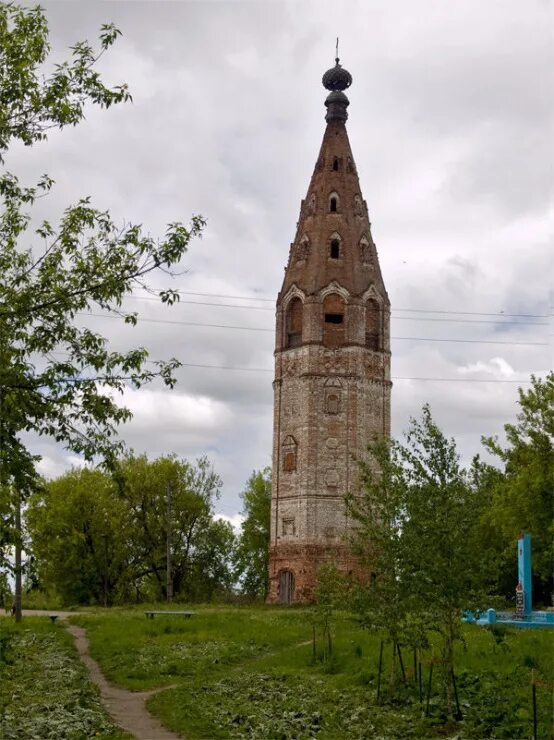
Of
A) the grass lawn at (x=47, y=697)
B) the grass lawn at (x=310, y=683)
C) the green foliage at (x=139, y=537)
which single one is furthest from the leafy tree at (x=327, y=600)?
the green foliage at (x=139, y=537)

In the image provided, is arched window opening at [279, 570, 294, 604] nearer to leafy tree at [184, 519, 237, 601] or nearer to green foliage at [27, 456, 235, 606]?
green foliage at [27, 456, 235, 606]

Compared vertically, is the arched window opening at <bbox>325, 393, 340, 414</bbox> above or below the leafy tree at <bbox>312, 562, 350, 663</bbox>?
above

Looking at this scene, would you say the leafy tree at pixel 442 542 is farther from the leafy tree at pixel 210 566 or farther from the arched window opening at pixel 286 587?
the leafy tree at pixel 210 566

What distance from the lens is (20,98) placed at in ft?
34.2

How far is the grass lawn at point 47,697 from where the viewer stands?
12816mm

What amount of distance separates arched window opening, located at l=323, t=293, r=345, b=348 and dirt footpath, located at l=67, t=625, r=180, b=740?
90.5 ft

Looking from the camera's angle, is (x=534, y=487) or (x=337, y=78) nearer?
(x=534, y=487)

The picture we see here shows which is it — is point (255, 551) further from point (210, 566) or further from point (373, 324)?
point (373, 324)

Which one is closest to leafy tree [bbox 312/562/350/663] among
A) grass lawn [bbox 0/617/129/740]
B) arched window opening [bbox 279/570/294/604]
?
grass lawn [bbox 0/617/129/740]

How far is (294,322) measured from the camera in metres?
48.8

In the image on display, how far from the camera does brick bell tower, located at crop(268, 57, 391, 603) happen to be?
45.2 m

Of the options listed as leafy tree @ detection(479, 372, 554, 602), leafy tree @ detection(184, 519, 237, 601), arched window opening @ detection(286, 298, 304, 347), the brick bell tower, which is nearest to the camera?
leafy tree @ detection(479, 372, 554, 602)

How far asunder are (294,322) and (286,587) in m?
13.8

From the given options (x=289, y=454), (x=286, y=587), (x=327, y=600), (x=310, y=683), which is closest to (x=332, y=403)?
(x=289, y=454)
